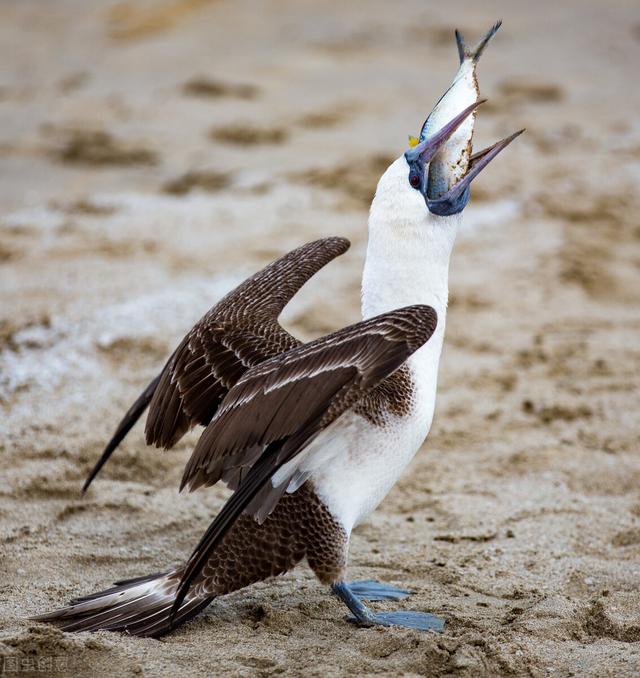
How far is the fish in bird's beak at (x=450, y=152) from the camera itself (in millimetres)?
3742

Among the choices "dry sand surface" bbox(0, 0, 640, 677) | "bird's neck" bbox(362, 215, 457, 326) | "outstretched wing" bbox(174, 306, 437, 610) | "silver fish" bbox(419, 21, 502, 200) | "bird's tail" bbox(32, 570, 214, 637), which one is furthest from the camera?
"silver fish" bbox(419, 21, 502, 200)

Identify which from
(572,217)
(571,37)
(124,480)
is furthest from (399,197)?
(571,37)

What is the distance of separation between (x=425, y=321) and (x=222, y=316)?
0.99m

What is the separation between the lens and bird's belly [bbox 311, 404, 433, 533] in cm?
350

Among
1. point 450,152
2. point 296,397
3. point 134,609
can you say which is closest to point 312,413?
point 296,397

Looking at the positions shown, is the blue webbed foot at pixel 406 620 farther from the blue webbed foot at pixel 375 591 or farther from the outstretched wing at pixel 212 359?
the outstretched wing at pixel 212 359

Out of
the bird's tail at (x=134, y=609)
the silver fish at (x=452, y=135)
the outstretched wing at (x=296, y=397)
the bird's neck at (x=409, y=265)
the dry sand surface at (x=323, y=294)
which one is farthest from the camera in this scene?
the silver fish at (x=452, y=135)

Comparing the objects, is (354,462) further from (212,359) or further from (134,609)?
(134,609)

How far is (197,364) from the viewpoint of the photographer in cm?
385

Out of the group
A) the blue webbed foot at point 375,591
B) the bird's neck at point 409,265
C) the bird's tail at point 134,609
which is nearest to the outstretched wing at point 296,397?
the bird's tail at point 134,609

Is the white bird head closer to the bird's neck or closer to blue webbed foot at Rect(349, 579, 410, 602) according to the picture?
the bird's neck

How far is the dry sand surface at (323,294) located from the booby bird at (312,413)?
0.62 feet

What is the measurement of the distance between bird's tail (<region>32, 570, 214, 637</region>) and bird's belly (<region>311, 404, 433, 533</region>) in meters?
0.53

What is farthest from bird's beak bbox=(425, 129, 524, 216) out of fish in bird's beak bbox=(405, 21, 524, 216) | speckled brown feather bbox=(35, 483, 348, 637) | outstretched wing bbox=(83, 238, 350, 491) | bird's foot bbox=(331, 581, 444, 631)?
bird's foot bbox=(331, 581, 444, 631)
